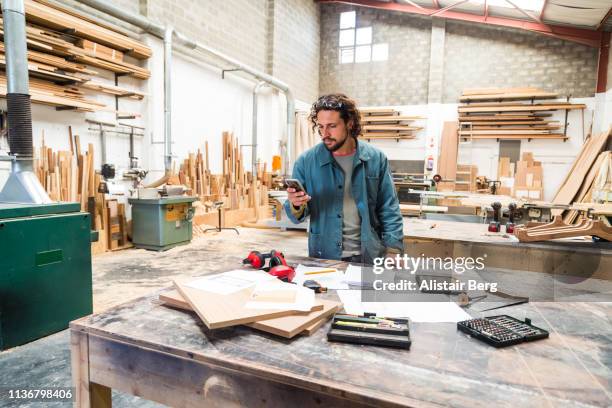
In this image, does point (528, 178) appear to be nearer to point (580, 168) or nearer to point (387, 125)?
point (580, 168)

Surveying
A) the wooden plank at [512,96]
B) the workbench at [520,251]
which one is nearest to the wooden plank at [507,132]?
the wooden plank at [512,96]

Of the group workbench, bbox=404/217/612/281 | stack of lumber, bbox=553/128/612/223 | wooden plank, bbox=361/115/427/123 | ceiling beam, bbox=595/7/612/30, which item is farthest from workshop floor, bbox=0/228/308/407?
ceiling beam, bbox=595/7/612/30

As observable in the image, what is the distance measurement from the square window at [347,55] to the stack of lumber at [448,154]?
8.66 feet

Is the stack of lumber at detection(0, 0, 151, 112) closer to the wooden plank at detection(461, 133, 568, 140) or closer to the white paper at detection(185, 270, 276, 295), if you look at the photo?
the white paper at detection(185, 270, 276, 295)

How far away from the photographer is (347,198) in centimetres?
197

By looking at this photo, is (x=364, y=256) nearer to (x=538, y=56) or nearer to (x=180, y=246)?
(x=180, y=246)

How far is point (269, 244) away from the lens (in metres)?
5.21

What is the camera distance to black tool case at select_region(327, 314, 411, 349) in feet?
2.93

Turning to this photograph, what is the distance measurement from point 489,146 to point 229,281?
789 centimetres

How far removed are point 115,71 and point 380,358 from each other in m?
4.60

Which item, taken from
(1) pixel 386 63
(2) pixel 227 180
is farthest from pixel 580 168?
(2) pixel 227 180

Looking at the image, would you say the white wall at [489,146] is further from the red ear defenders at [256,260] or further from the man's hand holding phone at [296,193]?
the red ear defenders at [256,260]

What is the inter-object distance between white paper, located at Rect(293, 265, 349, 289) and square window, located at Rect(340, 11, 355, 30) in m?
8.65

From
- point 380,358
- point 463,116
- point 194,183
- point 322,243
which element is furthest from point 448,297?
point 463,116
